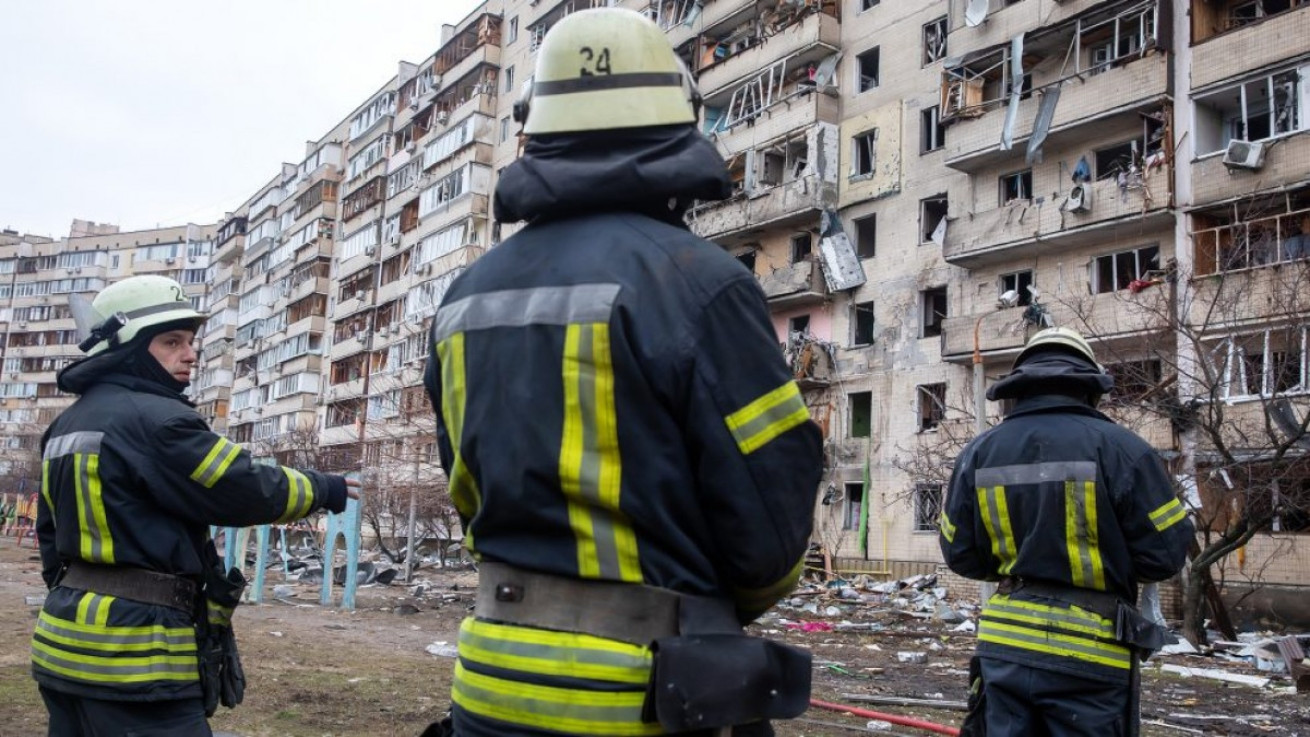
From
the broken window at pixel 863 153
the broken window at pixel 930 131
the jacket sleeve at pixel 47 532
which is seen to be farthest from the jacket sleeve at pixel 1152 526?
the broken window at pixel 863 153

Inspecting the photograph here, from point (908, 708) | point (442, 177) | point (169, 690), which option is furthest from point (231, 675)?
point (442, 177)

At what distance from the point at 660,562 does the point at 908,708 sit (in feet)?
26.3

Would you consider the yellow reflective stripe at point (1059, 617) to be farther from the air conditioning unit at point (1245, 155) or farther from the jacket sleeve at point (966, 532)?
the air conditioning unit at point (1245, 155)

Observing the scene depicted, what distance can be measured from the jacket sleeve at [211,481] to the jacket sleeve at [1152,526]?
3228 millimetres

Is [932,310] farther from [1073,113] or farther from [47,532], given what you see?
[47,532]

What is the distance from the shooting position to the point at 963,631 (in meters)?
18.5

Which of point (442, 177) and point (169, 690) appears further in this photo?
point (442, 177)

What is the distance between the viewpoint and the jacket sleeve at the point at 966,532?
5.04 metres

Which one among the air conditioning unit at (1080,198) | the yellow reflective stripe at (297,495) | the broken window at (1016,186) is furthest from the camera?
the broken window at (1016,186)

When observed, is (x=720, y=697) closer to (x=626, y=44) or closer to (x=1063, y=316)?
(x=626, y=44)

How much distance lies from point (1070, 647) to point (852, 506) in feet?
→ 90.7

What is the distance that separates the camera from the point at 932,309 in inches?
1202

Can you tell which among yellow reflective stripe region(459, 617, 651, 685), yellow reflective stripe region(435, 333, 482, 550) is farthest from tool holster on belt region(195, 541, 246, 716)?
yellow reflective stripe region(459, 617, 651, 685)

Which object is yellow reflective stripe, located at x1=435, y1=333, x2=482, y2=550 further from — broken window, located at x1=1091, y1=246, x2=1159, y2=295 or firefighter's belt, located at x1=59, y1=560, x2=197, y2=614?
broken window, located at x1=1091, y1=246, x2=1159, y2=295
